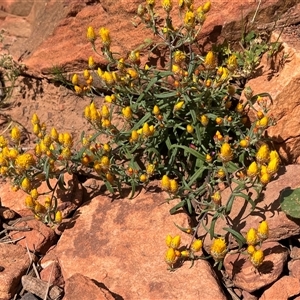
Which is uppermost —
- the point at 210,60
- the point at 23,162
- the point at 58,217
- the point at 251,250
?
the point at 210,60

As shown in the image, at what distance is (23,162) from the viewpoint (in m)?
3.43

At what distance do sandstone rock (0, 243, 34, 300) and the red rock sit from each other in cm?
8

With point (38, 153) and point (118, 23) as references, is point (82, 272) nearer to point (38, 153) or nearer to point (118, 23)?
point (38, 153)

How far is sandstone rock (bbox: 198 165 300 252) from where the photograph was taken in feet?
10.8

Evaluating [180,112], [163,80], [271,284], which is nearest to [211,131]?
[180,112]

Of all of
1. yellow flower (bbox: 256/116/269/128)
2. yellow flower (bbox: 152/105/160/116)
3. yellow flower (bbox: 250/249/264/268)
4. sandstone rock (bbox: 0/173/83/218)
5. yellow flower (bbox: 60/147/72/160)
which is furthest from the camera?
sandstone rock (bbox: 0/173/83/218)

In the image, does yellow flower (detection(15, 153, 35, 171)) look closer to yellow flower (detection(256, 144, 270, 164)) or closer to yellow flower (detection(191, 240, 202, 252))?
yellow flower (detection(191, 240, 202, 252))

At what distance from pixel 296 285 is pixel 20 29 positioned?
14.3ft

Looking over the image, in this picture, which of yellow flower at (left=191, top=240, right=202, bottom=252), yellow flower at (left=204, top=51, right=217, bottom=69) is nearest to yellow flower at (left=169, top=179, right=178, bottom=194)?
yellow flower at (left=191, top=240, right=202, bottom=252)

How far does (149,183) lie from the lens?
3.98 meters

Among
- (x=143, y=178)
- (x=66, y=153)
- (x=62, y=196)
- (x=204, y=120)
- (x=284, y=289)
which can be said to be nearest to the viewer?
(x=284, y=289)

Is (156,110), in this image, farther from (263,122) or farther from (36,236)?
(36,236)

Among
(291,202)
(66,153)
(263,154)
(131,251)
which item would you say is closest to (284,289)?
(291,202)

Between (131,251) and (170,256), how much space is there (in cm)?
44
